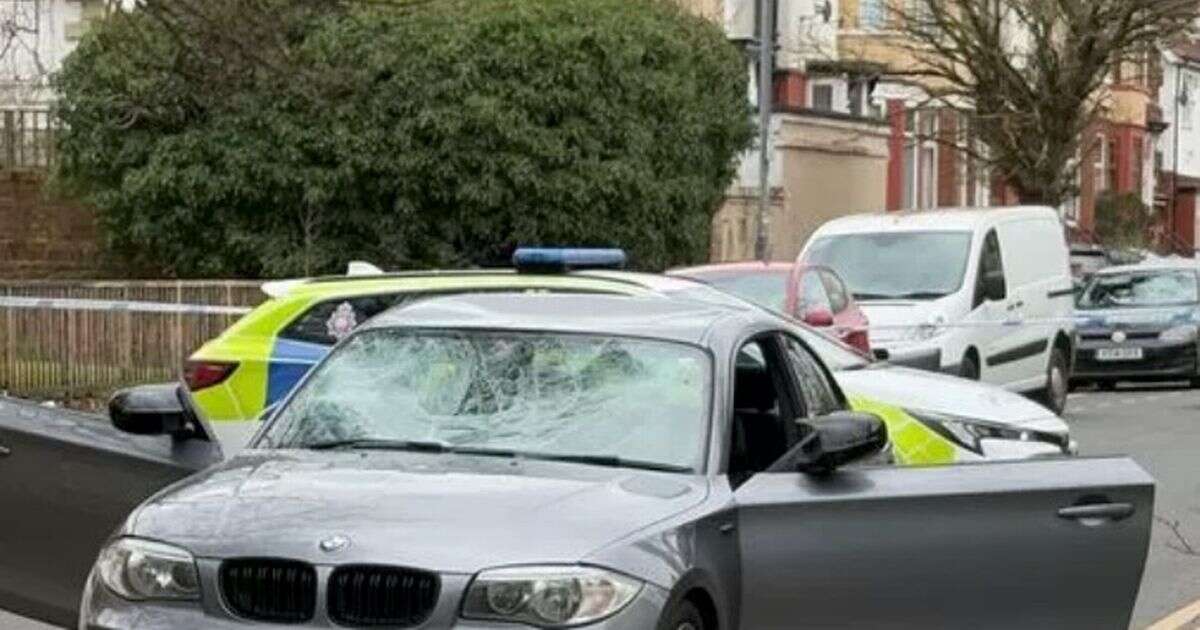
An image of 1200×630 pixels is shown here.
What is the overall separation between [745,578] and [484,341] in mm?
1289

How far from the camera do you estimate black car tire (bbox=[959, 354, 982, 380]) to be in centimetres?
1855

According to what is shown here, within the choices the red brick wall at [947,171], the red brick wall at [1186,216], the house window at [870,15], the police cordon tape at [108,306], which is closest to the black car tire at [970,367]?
the police cordon tape at [108,306]

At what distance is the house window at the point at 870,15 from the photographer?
4034 centimetres

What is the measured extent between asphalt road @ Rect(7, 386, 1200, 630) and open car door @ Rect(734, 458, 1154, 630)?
274 centimetres

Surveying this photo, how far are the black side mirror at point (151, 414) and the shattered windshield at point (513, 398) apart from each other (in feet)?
2.71

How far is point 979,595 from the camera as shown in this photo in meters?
6.61

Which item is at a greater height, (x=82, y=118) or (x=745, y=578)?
(x=82, y=118)

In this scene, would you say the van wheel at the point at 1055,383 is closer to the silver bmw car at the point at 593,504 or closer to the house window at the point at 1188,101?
the silver bmw car at the point at 593,504

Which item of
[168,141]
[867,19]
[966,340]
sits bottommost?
[966,340]

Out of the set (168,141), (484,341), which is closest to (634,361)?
(484,341)

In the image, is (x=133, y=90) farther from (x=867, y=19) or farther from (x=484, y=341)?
(x=867, y=19)

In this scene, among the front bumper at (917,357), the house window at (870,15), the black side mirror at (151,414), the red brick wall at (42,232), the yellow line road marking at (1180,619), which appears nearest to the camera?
the black side mirror at (151,414)

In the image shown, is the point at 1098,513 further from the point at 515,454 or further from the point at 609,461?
the point at 515,454

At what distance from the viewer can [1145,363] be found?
1041 inches
